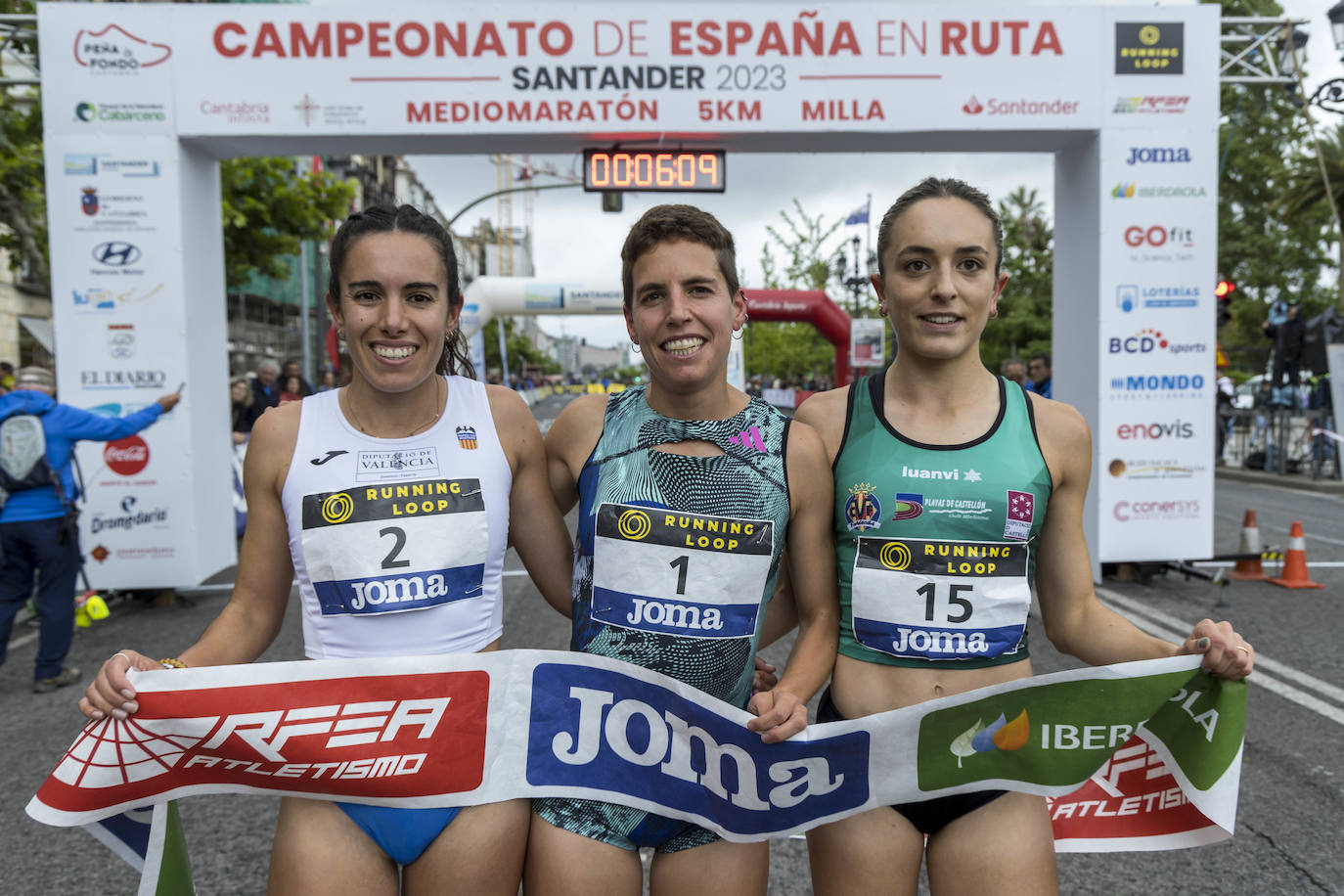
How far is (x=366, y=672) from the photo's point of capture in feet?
6.02

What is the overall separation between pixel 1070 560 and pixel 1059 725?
0.38 metres

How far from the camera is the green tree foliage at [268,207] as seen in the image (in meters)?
15.8

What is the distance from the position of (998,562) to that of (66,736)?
15.6ft

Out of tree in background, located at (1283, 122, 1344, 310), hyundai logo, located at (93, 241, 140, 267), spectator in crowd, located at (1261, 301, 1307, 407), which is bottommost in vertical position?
spectator in crowd, located at (1261, 301, 1307, 407)

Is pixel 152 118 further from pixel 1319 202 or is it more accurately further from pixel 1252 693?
pixel 1319 202

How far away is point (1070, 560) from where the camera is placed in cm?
206

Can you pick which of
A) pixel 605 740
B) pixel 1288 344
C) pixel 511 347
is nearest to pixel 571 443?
pixel 605 740

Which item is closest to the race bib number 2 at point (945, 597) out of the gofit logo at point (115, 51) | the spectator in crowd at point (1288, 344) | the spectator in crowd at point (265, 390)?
the gofit logo at point (115, 51)

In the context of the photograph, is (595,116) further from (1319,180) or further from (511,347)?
(511,347)

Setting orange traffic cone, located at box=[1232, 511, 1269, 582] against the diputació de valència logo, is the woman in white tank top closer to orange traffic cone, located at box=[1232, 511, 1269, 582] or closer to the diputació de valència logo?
the diputació de valència logo

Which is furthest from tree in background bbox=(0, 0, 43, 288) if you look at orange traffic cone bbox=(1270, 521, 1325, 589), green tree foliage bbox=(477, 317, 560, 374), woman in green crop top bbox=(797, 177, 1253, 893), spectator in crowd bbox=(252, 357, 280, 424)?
green tree foliage bbox=(477, 317, 560, 374)

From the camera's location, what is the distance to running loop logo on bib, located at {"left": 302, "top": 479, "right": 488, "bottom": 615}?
1.90 meters

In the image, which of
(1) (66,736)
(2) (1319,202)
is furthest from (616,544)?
(2) (1319,202)

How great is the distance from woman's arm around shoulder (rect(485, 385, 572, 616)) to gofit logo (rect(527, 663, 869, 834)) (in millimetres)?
298
